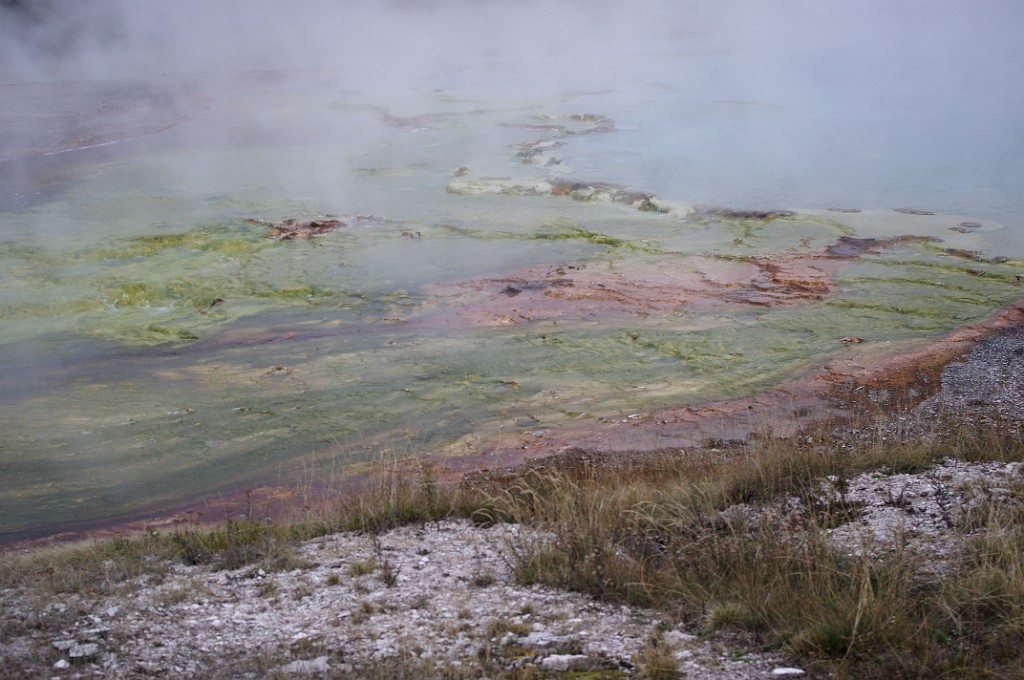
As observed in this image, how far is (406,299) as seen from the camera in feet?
17.8

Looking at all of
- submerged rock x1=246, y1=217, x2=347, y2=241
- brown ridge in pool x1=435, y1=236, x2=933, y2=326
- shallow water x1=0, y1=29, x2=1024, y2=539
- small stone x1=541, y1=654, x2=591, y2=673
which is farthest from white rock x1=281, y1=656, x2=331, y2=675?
submerged rock x1=246, y1=217, x2=347, y2=241

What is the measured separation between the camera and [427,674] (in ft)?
6.61

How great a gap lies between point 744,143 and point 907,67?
787cm

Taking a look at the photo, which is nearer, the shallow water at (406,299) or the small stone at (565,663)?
the small stone at (565,663)

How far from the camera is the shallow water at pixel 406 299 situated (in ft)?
13.0

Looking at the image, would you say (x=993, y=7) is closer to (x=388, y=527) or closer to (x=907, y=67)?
(x=907, y=67)

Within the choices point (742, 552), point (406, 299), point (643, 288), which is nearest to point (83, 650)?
point (742, 552)

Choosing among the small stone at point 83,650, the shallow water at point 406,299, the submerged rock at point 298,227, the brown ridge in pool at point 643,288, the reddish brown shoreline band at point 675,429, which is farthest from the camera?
the submerged rock at point 298,227

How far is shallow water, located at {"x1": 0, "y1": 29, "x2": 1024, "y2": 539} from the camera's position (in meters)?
3.97

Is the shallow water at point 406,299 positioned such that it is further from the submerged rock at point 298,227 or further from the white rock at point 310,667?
the white rock at point 310,667

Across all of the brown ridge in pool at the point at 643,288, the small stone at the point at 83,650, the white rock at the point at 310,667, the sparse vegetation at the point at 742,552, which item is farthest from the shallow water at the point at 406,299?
the white rock at the point at 310,667

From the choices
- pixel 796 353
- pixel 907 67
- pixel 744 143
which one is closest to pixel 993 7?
pixel 907 67

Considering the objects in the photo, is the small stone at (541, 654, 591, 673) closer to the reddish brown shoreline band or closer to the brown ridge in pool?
Result: the reddish brown shoreline band

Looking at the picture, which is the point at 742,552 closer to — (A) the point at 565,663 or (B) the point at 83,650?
(A) the point at 565,663
